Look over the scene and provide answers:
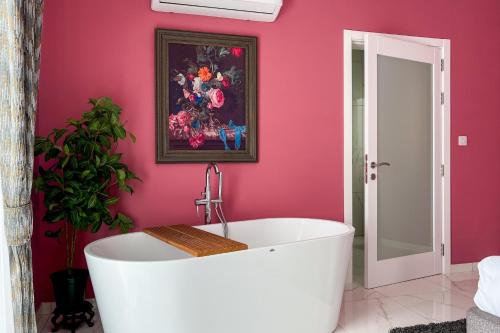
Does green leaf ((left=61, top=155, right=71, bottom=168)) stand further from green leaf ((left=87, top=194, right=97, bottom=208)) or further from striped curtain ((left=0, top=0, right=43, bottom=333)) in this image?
striped curtain ((left=0, top=0, right=43, bottom=333))

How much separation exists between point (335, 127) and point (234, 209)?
3.46 feet

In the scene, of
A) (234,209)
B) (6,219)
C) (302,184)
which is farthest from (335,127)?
(6,219)

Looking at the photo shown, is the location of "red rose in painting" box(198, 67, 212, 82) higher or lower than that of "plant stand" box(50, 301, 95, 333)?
higher

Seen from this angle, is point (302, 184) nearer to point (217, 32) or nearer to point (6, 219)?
point (217, 32)

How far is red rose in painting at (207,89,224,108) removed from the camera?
3342 mm

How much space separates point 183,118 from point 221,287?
55.6 inches

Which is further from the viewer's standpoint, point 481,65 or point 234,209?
point 481,65

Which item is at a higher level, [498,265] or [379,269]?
[498,265]

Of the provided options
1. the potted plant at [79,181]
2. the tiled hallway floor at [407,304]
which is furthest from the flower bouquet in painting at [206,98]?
the tiled hallway floor at [407,304]

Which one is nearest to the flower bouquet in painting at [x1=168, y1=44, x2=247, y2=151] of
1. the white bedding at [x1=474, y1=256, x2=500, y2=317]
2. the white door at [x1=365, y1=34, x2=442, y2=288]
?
the white door at [x1=365, y1=34, x2=442, y2=288]

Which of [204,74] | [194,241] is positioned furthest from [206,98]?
[194,241]

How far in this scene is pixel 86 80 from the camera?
10.2 feet

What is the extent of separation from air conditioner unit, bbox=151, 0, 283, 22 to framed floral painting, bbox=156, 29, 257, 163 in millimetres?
148

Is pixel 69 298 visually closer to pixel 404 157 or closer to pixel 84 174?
pixel 84 174
